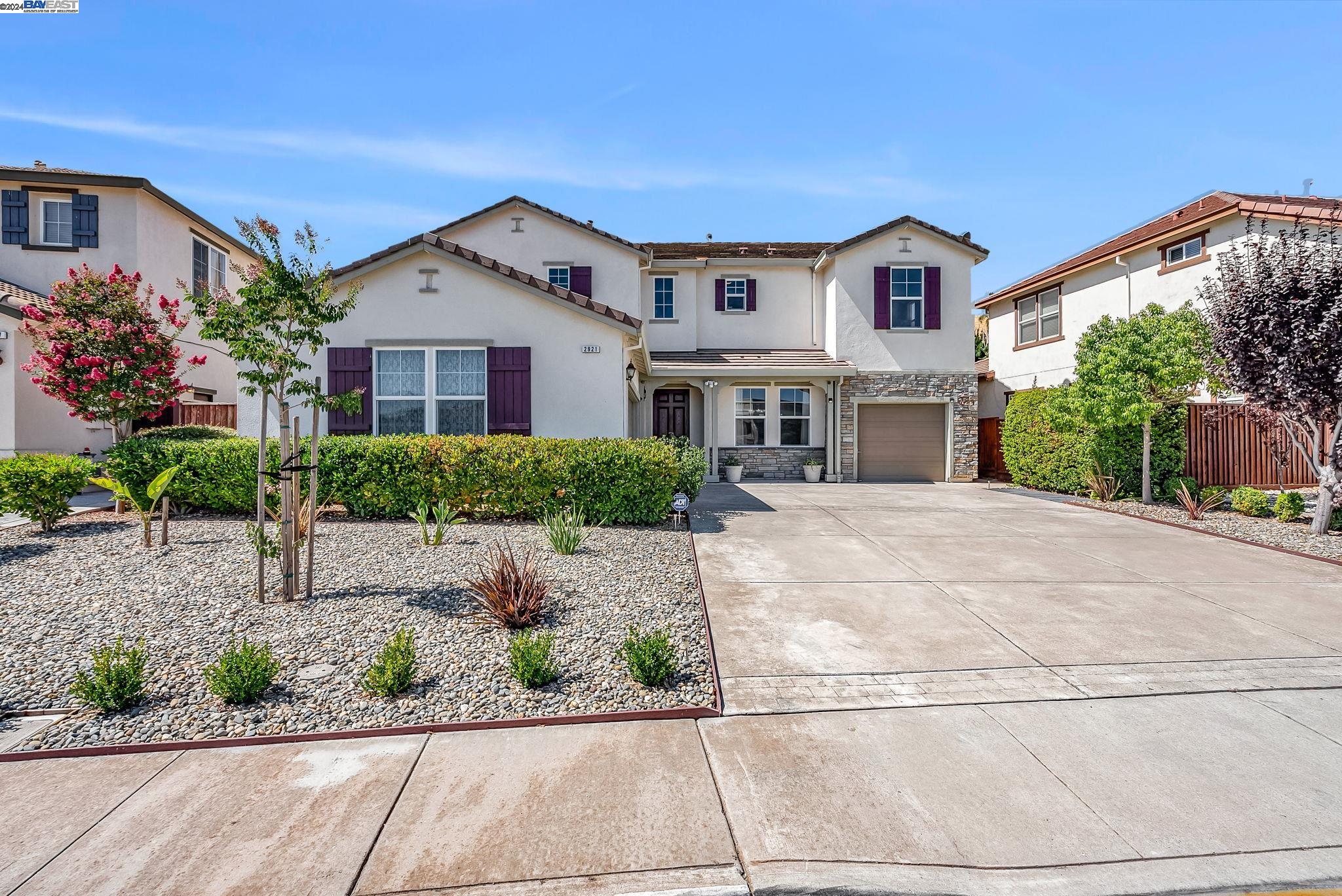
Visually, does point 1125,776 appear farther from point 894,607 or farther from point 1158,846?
point 894,607

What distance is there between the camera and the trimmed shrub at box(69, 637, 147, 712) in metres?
3.79

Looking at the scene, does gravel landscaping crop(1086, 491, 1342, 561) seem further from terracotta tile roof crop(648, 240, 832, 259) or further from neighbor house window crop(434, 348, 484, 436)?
neighbor house window crop(434, 348, 484, 436)

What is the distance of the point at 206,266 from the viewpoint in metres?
18.2

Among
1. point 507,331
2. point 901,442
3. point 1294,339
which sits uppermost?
point 507,331

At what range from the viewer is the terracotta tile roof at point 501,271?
35.8ft

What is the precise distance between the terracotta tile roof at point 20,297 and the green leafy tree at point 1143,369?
1944 centimetres

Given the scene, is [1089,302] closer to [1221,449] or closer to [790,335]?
[1221,449]

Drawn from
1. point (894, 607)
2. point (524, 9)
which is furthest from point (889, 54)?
point (894, 607)

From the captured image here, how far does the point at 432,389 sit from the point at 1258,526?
13.9 m

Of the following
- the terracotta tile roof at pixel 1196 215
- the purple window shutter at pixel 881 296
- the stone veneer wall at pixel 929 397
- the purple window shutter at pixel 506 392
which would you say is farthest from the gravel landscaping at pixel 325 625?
the terracotta tile roof at pixel 1196 215

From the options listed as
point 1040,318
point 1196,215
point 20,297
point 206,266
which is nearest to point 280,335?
point 20,297

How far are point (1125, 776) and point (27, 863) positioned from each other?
16.1 ft

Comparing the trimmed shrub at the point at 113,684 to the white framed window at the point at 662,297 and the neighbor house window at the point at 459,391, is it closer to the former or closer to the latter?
the neighbor house window at the point at 459,391

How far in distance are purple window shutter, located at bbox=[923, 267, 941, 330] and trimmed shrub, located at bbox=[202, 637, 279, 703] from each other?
17.0 metres
